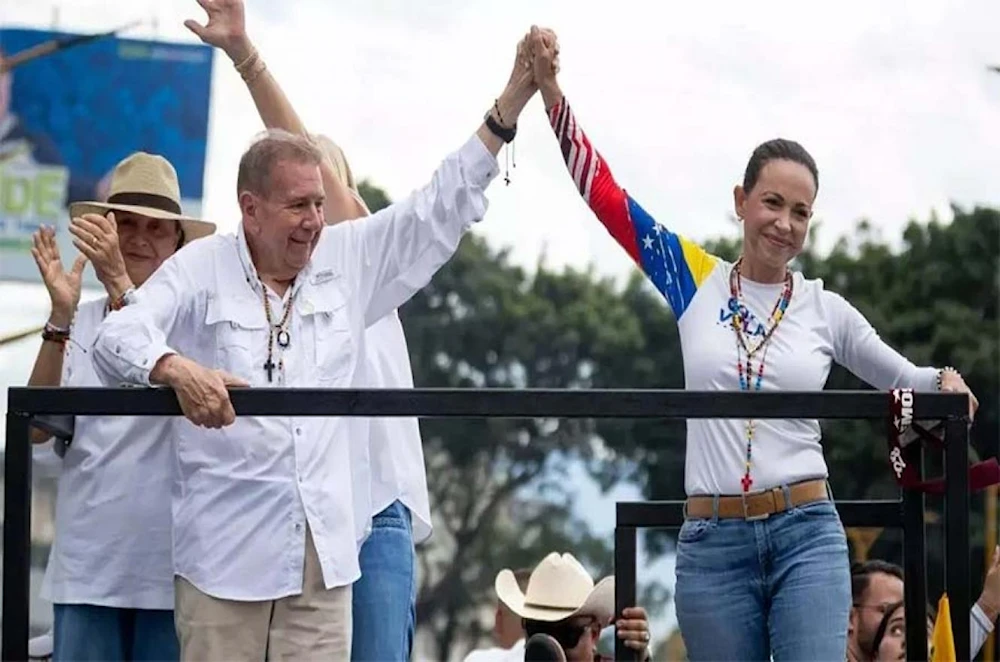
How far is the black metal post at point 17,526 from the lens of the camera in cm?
478

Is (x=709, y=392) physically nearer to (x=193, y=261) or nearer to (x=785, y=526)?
(x=785, y=526)

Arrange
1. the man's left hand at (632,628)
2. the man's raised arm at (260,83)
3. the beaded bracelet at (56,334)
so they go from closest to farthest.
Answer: the beaded bracelet at (56,334)
the man's raised arm at (260,83)
the man's left hand at (632,628)

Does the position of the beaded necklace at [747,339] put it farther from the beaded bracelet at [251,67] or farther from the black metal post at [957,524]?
the beaded bracelet at [251,67]

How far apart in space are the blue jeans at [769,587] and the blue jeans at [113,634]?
1276mm

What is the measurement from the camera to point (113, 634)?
19.4ft

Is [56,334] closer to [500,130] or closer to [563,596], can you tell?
[500,130]

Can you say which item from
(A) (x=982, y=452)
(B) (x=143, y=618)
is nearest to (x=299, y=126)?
(B) (x=143, y=618)

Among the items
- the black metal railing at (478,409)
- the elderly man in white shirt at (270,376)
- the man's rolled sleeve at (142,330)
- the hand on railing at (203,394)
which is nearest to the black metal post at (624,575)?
the elderly man in white shirt at (270,376)

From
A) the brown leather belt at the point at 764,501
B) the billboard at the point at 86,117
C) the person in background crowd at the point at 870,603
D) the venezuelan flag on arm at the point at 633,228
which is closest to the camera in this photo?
the brown leather belt at the point at 764,501

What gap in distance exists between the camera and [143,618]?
5.93 meters

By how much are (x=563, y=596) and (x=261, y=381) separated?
3.24 metres

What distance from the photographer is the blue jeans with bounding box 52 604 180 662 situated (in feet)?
19.4

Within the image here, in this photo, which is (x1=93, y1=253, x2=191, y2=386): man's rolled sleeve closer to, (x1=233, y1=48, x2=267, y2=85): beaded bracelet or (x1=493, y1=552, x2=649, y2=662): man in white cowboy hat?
(x1=233, y1=48, x2=267, y2=85): beaded bracelet

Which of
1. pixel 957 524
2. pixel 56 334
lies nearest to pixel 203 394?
pixel 56 334
